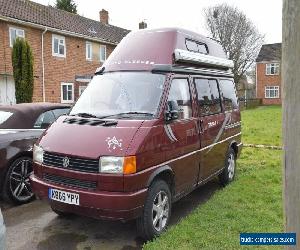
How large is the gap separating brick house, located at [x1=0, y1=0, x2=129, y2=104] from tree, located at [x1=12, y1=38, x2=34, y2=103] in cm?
213

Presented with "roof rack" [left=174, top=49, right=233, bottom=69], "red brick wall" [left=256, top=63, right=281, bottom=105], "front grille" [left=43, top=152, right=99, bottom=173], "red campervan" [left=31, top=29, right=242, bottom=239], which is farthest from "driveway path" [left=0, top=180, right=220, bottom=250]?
"red brick wall" [left=256, top=63, right=281, bottom=105]

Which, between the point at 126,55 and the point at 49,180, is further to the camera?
the point at 126,55

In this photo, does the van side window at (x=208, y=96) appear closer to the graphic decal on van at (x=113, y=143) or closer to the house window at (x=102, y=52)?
the graphic decal on van at (x=113, y=143)

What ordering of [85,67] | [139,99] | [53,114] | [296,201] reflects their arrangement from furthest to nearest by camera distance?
[85,67], [53,114], [139,99], [296,201]

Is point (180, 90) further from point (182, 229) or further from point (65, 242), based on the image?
point (65, 242)

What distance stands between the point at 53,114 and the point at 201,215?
3.44 metres

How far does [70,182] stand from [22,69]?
1730 cm

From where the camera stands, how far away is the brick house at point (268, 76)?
51.2m

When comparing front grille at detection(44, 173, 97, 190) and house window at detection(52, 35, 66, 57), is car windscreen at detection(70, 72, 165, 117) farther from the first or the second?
house window at detection(52, 35, 66, 57)

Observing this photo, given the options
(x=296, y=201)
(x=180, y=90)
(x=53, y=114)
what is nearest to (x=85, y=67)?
(x=53, y=114)

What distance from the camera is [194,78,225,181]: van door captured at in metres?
6.16

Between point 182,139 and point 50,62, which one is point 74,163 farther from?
point 50,62

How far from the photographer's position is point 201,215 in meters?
5.51

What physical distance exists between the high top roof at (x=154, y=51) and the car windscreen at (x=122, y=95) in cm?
20
